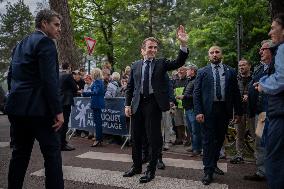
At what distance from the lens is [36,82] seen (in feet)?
13.9

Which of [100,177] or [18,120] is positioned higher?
[18,120]

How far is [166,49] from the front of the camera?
32188mm

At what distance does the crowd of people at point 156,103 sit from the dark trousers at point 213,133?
0.02 metres

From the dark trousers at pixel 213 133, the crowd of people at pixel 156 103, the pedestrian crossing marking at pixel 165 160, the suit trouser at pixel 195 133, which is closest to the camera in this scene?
the crowd of people at pixel 156 103

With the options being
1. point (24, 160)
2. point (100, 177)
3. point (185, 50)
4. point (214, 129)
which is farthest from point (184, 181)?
point (24, 160)

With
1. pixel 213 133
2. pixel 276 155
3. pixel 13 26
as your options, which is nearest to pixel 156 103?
pixel 213 133

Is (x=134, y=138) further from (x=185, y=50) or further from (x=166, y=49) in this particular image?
(x=166, y=49)

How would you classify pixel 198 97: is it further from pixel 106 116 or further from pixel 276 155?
pixel 106 116

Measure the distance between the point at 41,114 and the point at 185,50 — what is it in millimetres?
2327

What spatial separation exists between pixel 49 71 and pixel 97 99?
17.9 feet

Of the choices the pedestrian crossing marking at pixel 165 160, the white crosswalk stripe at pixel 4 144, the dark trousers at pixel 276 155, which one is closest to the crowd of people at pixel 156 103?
the dark trousers at pixel 276 155

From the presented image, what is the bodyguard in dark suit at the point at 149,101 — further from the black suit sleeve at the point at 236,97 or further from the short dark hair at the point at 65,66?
the short dark hair at the point at 65,66

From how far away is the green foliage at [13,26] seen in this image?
59.9m

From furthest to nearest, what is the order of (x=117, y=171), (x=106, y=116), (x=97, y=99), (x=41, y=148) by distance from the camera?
1. (x=106, y=116)
2. (x=97, y=99)
3. (x=117, y=171)
4. (x=41, y=148)
